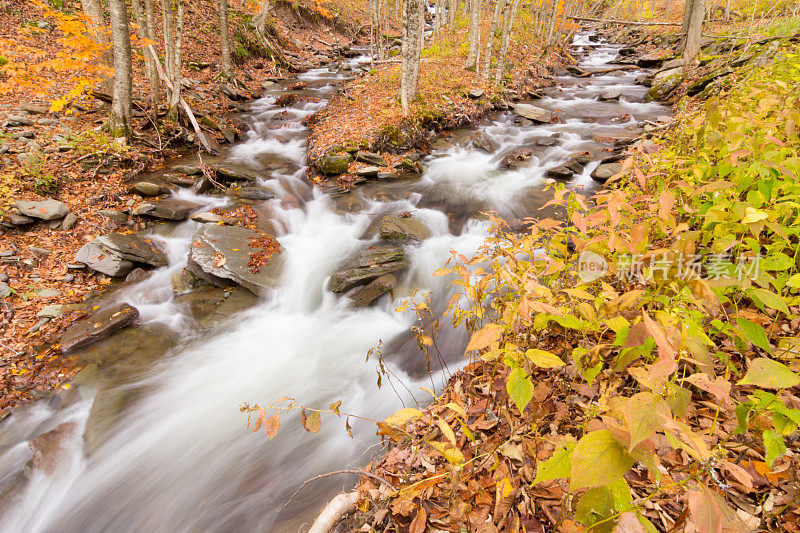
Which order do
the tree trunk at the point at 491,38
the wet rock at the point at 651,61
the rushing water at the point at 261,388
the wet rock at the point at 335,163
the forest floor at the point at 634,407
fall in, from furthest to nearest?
1. the wet rock at the point at 651,61
2. the tree trunk at the point at 491,38
3. the wet rock at the point at 335,163
4. the rushing water at the point at 261,388
5. the forest floor at the point at 634,407

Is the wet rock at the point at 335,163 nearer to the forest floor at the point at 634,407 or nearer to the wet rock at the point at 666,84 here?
the forest floor at the point at 634,407

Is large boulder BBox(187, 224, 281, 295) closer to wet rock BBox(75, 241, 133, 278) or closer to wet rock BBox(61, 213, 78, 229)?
wet rock BBox(75, 241, 133, 278)

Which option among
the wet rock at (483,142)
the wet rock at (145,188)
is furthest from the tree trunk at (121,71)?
the wet rock at (483,142)

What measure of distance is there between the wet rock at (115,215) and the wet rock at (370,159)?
5.53 meters

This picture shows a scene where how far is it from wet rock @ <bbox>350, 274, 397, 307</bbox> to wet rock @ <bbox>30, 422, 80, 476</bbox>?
3.96 m

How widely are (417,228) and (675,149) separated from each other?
4.46m

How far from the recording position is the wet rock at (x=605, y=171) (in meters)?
8.01

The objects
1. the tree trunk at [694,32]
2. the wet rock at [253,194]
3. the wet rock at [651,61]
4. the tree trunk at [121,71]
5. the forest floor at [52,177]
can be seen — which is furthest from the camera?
the wet rock at [651,61]

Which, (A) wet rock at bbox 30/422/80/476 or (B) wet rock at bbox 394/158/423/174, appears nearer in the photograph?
(A) wet rock at bbox 30/422/80/476

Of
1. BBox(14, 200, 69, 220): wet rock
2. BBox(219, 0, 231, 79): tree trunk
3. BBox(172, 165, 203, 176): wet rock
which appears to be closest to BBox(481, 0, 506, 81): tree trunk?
BBox(219, 0, 231, 79): tree trunk

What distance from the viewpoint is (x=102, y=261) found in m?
6.14

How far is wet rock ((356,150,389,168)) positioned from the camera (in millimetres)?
9664

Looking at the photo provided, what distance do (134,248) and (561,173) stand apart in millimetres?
9566

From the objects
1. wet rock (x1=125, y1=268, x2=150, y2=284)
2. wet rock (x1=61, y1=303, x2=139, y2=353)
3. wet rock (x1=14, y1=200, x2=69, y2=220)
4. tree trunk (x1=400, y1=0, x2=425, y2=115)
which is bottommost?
wet rock (x1=61, y1=303, x2=139, y2=353)
